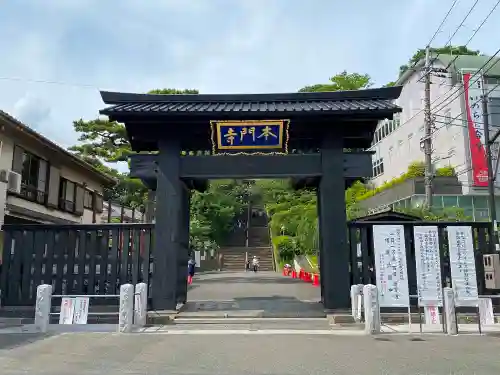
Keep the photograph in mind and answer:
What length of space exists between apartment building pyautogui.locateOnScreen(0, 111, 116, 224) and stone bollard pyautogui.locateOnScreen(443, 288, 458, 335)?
16.3 metres

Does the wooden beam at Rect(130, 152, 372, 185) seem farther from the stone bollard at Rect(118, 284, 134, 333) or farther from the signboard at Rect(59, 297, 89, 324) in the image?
the signboard at Rect(59, 297, 89, 324)

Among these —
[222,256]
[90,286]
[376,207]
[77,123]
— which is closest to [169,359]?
[90,286]

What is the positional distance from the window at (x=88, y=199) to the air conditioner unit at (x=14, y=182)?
8.33 metres

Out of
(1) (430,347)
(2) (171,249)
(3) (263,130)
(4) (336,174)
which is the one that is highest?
(3) (263,130)

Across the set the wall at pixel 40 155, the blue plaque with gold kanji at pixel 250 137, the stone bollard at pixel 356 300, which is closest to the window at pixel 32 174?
the wall at pixel 40 155

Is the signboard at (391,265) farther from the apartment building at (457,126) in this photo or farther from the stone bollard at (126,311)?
the apartment building at (457,126)

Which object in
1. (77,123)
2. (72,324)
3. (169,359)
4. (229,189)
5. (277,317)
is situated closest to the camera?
(169,359)

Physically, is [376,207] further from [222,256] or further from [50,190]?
[50,190]

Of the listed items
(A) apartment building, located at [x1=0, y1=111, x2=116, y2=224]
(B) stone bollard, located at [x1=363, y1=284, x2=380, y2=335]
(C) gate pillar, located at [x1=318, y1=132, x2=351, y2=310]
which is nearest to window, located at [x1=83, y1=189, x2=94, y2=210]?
(A) apartment building, located at [x1=0, y1=111, x2=116, y2=224]

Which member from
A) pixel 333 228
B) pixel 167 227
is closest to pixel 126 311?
pixel 167 227

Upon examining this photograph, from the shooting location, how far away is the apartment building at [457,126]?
3225 cm

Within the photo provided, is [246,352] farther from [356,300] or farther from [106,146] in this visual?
[106,146]

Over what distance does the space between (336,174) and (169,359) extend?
726 centimetres

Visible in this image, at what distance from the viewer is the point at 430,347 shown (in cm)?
870
